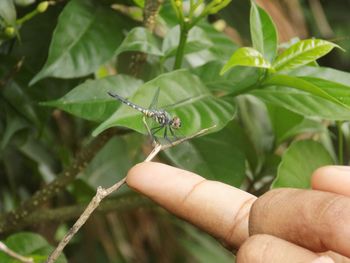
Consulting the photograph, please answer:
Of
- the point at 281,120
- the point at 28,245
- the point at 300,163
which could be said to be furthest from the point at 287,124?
→ the point at 28,245

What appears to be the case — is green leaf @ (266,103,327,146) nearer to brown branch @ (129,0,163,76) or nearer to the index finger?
brown branch @ (129,0,163,76)

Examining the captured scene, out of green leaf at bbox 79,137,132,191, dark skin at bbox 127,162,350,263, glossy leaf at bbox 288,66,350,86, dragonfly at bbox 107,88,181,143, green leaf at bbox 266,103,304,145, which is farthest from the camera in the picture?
green leaf at bbox 79,137,132,191

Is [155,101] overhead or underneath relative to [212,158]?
overhead

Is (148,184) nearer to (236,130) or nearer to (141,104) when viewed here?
(141,104)

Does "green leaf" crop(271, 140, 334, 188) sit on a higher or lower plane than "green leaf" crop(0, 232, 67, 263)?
higher

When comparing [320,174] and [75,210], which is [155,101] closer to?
[320,174]

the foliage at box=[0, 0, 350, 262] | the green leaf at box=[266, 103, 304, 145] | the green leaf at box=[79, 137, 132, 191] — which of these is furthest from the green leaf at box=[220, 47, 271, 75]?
the green leaf at box=[79, 137, 132, 191]
